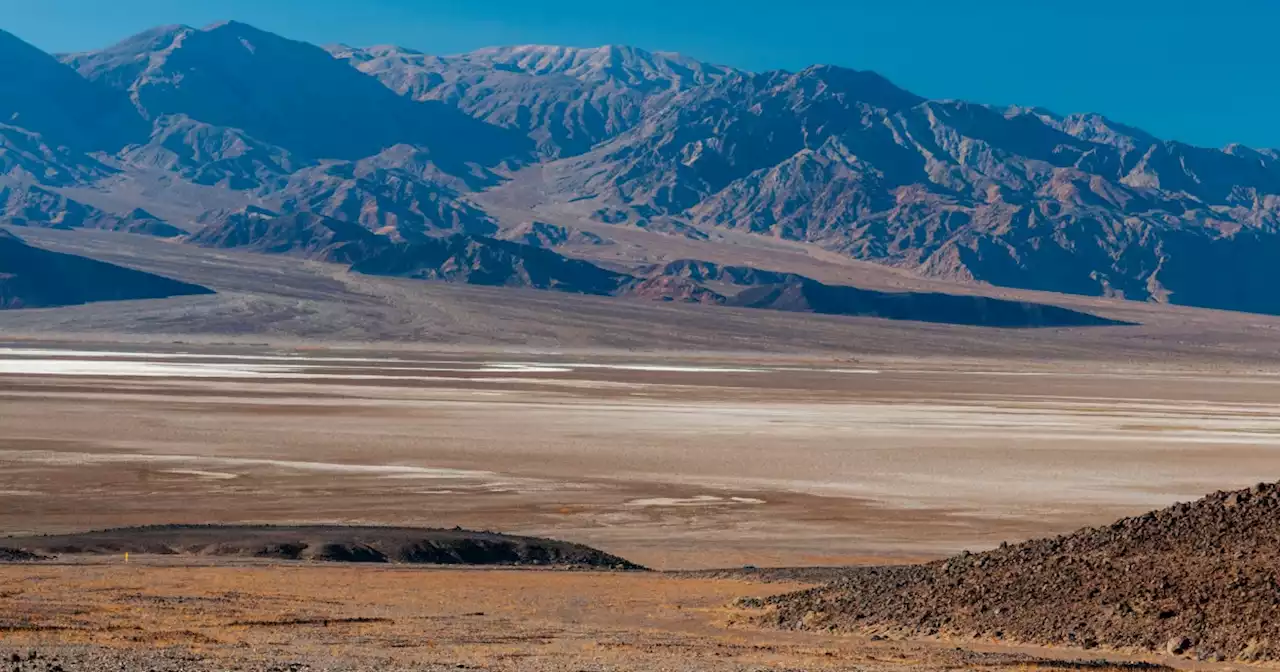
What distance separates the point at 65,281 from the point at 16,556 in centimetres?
→ 15733

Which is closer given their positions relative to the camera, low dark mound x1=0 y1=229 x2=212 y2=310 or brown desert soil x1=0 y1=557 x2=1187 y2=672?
brown desert soil x1=0 y1=557 x2=1187 y2=672

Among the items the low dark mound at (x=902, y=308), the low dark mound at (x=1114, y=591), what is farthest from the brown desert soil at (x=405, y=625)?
the low dark mound at (x=902, y=308)

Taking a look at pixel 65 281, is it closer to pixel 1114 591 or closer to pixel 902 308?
pixel 902 308

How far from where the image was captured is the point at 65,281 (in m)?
170

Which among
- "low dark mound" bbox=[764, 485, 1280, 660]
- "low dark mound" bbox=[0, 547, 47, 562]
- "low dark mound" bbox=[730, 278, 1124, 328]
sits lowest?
"low dark mound" bbox=[0, 547, 47, 562]

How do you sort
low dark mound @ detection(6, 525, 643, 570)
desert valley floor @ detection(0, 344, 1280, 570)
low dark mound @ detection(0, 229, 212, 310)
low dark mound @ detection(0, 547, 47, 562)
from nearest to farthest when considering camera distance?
low dark mound @ detection(0, 547, 47, 562) → low dark mound @ detection(6, 525, 643, 570) → desert valley floor @ detection(0, 344, 1280, 570) → low dark mound @ detection(0, 229, 212, 310)

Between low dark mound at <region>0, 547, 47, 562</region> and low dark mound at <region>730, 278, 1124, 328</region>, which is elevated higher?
low dark mound at <region>730, 278, 1124, 328</region>

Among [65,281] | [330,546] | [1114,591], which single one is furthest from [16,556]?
[65,281]

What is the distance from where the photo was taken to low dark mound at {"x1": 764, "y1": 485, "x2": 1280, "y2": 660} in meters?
15.7

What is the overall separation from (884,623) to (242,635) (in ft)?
22.4

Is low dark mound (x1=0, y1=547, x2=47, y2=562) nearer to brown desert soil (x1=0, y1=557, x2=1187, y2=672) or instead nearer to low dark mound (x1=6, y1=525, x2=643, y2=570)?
low dark mound (x1=6, y1=525, x2=643, y2=570)

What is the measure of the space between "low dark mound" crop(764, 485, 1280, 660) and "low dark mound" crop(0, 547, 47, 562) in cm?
1040

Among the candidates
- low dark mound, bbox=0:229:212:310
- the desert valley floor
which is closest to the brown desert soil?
the desert valley floor

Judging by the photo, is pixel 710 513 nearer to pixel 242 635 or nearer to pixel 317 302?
pixel 242 635
